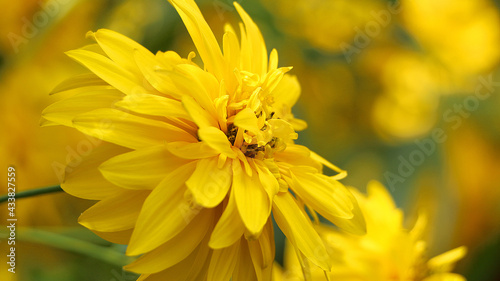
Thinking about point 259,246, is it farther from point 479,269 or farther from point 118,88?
point 479,269

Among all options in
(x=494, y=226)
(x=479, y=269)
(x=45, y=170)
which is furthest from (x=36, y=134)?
(x=494, y=226)

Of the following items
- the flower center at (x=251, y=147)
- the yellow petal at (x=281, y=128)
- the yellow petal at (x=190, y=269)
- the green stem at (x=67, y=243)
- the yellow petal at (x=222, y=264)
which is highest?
the yellow petal at (x=281, y=128)

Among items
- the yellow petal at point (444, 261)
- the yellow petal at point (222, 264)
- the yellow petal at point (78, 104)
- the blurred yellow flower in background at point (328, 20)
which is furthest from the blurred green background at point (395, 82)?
the yellow petal at point (222, 264)

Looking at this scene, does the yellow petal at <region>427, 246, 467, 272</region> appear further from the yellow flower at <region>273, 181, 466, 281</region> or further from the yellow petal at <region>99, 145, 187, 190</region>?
the yellow petal at <region>99, 145, 187, 190</region>

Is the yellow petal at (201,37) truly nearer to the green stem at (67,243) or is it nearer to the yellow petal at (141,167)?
the yellow petal at (141,167)

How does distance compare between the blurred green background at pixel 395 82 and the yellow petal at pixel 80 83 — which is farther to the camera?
the blurred green background at pixel 395 82
